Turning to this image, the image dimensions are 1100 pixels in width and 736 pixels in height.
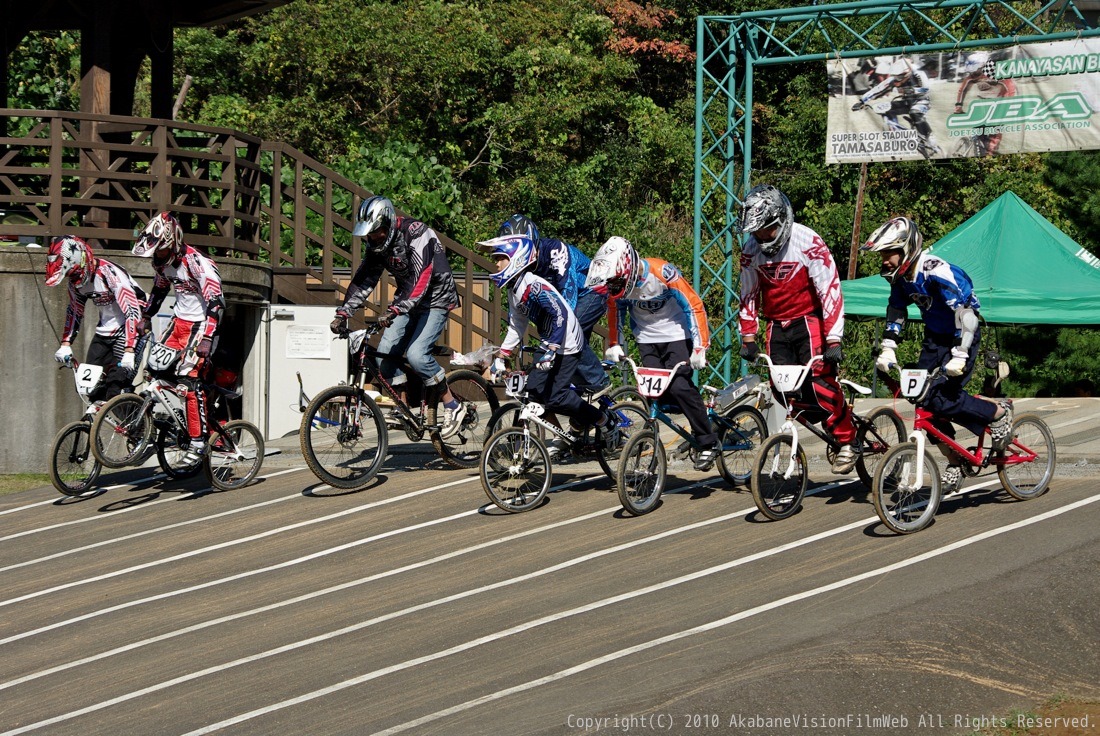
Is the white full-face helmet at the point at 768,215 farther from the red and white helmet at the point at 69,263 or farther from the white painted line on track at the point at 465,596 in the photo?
the red and white helmet at the point at 69,263

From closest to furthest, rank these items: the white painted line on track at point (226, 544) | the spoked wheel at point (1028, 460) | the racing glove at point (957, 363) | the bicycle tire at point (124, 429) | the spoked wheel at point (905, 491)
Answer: the spoked wheel at point (905, 491) < the racing glove at point (957, 363) < the white painted line on track at point (226, 544) < the spoked wheel at point (1028, 460) < the bicycle tire at point (124, 429)

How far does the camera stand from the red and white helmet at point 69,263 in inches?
490

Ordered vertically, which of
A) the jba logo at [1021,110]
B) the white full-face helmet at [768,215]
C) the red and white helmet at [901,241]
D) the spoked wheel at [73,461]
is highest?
the jba logo at [1021,110]

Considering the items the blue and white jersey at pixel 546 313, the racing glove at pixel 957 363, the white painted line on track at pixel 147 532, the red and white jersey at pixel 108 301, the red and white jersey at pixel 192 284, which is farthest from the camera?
the red and white jersey at pixel 108 301

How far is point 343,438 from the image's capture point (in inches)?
460

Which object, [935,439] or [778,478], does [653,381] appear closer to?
[778,478]

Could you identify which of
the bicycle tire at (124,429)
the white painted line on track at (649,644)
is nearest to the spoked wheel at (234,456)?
the bicycle tire at (124,429)

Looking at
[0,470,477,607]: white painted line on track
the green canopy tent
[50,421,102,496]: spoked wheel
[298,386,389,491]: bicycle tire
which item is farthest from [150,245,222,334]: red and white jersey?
the green canopy tent

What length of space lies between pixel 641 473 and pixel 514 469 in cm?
99

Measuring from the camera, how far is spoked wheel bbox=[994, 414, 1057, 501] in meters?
10.2

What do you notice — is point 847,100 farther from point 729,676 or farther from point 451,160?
point 451,160

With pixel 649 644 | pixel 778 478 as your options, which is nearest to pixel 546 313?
pixel 778 478

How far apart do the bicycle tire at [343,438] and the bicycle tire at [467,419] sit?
2.06ft

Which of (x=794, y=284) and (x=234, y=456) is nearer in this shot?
(x=794, y=284)
